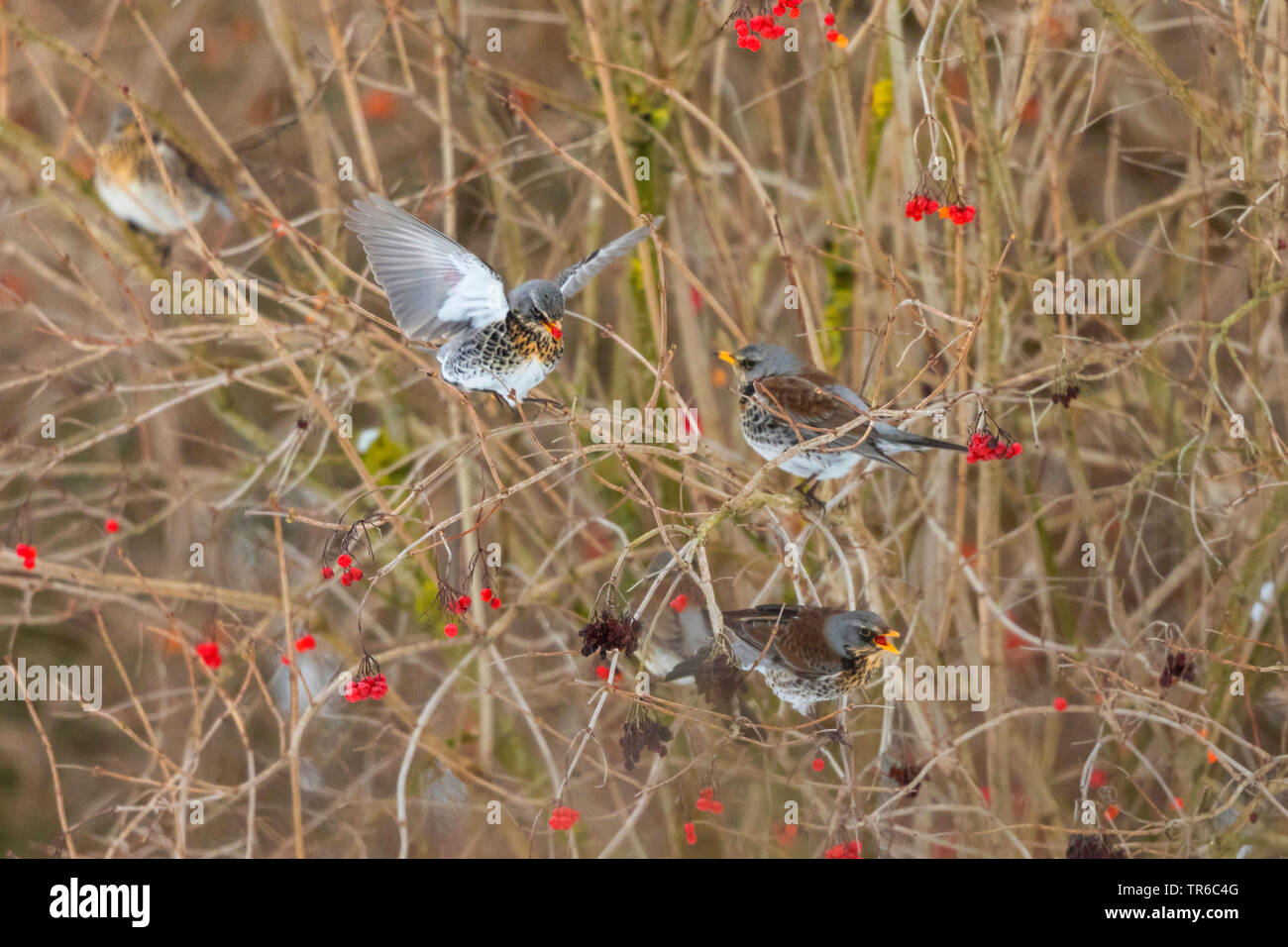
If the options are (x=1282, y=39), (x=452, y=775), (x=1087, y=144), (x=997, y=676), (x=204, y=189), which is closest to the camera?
(x=1282, y=39)

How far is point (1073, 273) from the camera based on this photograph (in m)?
3.37

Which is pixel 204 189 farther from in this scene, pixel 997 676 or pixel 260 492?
pixel 997 676

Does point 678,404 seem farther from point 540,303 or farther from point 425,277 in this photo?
point 425,277

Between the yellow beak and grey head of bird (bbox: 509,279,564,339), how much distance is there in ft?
3.31

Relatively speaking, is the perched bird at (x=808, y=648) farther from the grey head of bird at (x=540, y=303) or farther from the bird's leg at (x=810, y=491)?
the grey head of bird at (x=540, y=303)

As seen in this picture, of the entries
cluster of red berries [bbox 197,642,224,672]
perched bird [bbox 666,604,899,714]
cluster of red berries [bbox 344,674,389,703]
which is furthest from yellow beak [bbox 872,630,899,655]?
cluster of red berries [bbox 197,642,224,672]

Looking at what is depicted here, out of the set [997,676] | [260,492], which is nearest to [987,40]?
[997,676]

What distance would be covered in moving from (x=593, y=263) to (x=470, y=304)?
30cm

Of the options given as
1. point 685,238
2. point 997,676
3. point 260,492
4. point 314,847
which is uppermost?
point 685,238

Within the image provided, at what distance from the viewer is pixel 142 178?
12.1 feet

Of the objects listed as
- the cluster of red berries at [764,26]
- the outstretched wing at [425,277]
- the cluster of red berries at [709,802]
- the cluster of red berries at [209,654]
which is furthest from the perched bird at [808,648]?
the cluster of red berries at [764,26]

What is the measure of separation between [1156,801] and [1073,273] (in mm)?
1576

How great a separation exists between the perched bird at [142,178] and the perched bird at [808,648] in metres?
2.24

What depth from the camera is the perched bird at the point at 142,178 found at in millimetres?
3660
